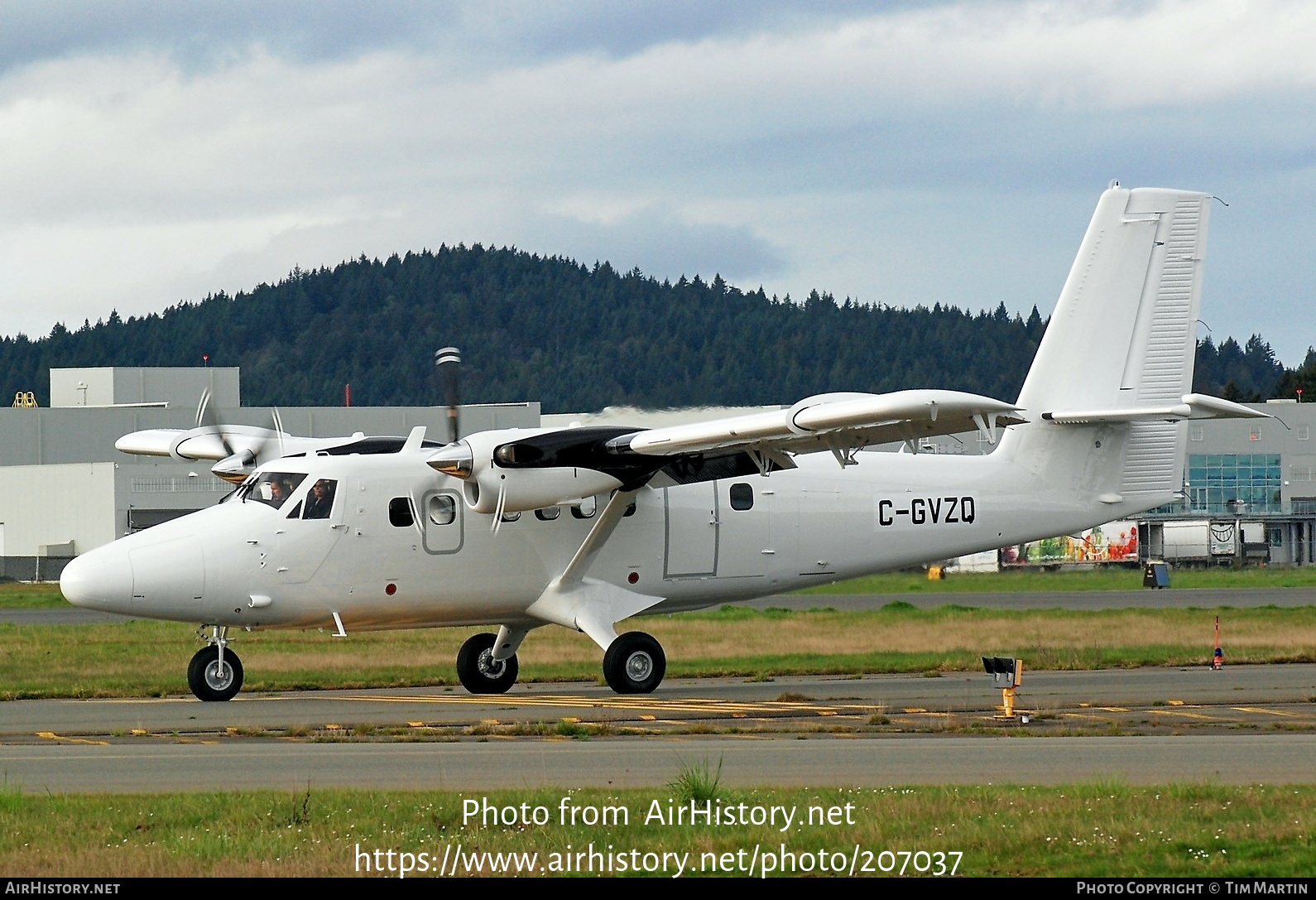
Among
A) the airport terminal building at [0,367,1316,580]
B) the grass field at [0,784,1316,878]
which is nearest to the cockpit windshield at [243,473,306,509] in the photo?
the grass field at [0,784,1316,878]

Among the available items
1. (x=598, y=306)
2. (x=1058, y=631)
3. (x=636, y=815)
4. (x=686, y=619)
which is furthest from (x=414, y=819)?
(x=598, y=306)

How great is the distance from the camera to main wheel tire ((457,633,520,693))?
2378 centimetres

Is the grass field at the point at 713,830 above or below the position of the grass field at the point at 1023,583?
above

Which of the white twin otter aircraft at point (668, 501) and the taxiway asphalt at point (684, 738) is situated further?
the white twin otter aircraft at point (668, 501)

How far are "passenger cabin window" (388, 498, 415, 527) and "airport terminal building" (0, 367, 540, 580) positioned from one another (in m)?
46.0

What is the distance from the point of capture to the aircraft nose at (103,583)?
20781mm

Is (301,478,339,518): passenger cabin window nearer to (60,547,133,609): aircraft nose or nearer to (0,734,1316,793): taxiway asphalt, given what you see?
(60,547,133,609): aircraft nose

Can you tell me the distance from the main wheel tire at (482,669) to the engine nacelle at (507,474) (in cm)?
273

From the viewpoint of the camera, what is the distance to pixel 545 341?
6056cm

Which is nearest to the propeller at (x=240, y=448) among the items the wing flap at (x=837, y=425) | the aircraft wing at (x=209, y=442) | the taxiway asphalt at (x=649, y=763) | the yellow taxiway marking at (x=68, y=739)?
the aircraft wing at (x=209, y=442)

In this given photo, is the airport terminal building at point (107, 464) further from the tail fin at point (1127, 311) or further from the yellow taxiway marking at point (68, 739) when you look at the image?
the yellow taxiway marking at point (68, 739)

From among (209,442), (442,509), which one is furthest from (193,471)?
(442,509)

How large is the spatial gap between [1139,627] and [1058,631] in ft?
7.08

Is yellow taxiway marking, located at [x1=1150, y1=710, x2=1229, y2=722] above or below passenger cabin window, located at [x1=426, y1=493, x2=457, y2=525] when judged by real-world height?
below
